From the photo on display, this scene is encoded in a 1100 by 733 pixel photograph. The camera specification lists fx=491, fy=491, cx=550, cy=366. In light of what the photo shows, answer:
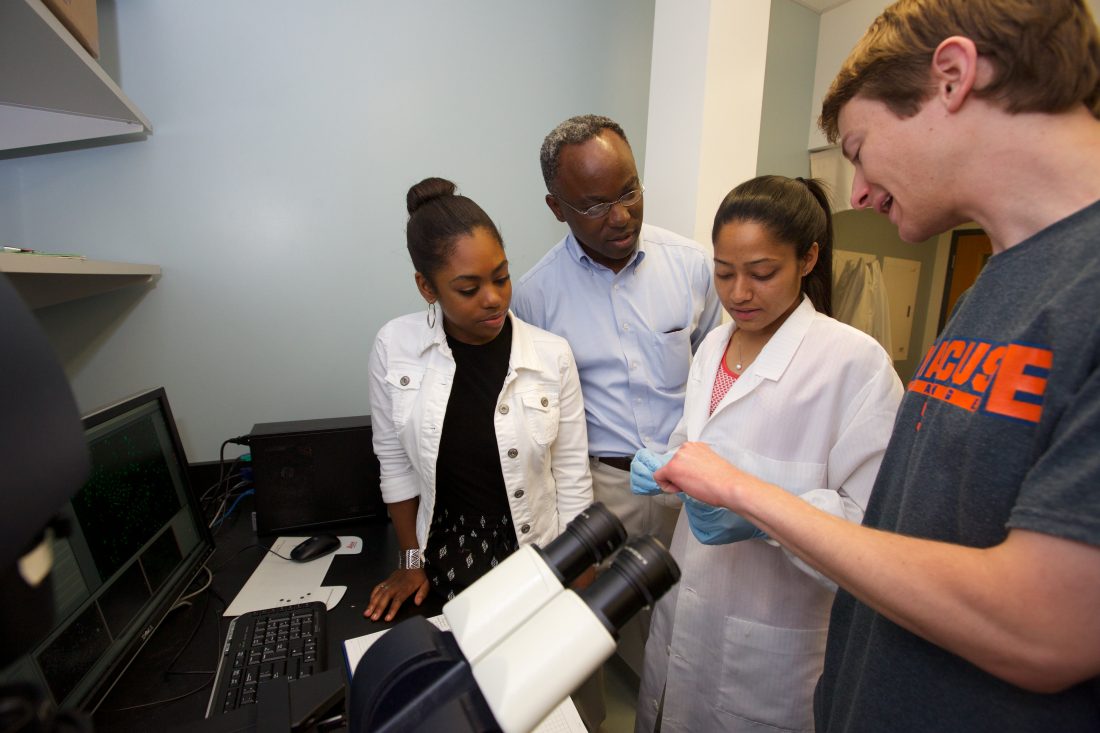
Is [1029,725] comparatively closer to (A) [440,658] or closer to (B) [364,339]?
(A) [440,658]

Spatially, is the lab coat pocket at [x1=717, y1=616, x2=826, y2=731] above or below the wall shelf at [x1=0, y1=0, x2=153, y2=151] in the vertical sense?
below

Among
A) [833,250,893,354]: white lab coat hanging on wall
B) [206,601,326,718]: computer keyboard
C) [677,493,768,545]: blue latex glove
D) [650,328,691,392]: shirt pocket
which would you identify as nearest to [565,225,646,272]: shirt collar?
[650,328,691,392]: shirt pocket

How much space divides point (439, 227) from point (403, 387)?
1.20 feet

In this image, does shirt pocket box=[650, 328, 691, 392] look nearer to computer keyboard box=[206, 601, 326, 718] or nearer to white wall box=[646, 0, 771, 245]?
white wall box=[646, 0, 771, 245]

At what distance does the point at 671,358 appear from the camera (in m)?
1.32

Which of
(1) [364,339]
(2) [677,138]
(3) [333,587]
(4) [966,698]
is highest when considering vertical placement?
(2) [677,138]

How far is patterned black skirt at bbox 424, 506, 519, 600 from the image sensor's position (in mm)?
1082

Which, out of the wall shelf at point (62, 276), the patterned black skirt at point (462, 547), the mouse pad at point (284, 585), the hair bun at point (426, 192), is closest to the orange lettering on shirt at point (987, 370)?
the patterned black skirt at point (462, 547)

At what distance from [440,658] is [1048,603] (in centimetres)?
47

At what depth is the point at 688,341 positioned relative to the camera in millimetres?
1352

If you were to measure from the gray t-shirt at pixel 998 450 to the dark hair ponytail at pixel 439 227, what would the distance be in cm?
84

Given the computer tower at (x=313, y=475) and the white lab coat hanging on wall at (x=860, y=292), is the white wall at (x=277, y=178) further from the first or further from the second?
the white lab coat hanging on wall at (x=860, y=292)

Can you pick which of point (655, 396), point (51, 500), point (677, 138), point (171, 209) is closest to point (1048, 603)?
point (51, 500)

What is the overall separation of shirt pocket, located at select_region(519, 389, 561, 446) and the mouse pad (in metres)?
0.55
